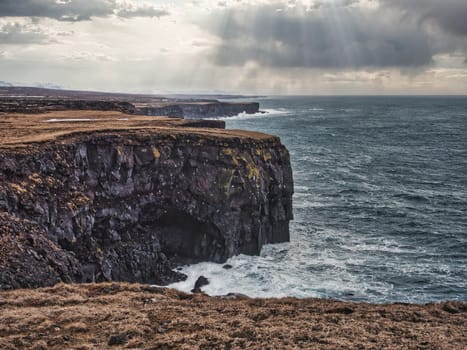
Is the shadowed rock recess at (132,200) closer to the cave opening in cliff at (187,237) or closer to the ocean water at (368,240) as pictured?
the cave opening in cliff at (187,237)

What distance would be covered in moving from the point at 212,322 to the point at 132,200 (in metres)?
27.7

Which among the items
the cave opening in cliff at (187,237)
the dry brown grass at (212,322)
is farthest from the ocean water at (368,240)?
the dry brown grass at (212,322)

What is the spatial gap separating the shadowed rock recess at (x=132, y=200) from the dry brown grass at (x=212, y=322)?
21.6 feet

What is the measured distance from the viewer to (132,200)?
44000mm

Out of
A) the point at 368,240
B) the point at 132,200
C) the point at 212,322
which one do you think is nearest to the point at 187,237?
the point at 132,200

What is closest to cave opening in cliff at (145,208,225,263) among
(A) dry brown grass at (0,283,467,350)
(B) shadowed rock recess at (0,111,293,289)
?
(B) shadowed rock recess at (0,111,293,289)

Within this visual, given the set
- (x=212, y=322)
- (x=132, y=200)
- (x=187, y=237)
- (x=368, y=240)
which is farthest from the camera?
(x=368, y=240)

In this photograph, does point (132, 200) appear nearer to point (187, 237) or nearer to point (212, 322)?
point (187, 237)

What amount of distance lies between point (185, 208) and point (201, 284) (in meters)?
9.85

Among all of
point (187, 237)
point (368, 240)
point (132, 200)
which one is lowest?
point (368, 240)

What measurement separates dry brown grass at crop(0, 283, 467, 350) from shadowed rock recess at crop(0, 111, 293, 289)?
6590 mm

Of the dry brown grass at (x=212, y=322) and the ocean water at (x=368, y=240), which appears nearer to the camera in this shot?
the dry brown grass at (x=212, y=322)

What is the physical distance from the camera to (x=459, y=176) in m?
82.8

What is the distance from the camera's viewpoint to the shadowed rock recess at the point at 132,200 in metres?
30.0
